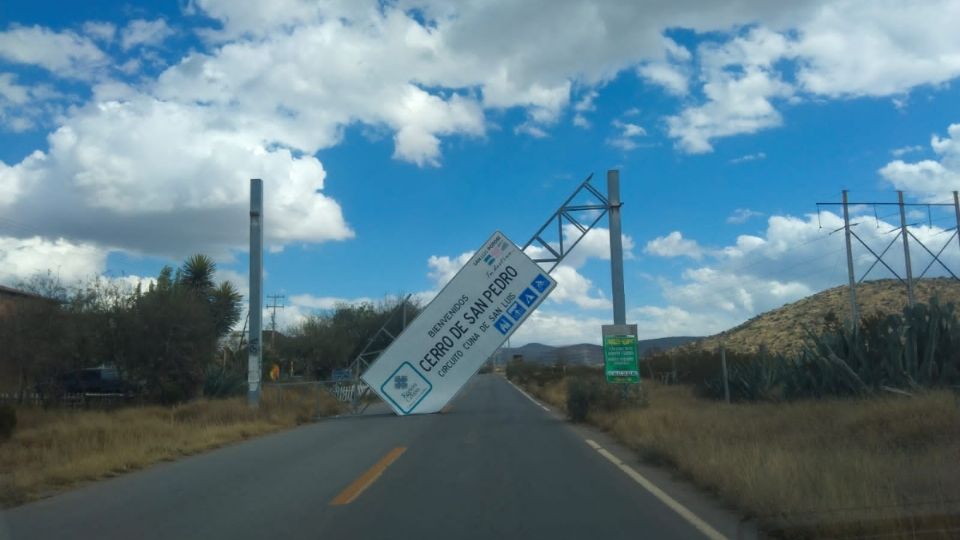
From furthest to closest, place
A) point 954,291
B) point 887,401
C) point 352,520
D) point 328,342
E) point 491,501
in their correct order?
point 328,342 < point 954,291 < point 887,401 < point 491,501 < point 352,520

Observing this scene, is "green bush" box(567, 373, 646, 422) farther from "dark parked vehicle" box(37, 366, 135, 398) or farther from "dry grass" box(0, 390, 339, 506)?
"dark parked vehicle" box(37, 366, 135, 398)

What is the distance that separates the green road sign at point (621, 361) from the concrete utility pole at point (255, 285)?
1240 centimetres

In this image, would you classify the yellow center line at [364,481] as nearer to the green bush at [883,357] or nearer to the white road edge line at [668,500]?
the white road edge line at [668,500]

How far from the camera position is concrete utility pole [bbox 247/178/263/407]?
2994cm

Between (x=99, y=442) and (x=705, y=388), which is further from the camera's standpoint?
(x=705, y=388)

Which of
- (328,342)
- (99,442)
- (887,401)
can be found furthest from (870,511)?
(328,342)

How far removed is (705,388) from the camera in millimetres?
32656

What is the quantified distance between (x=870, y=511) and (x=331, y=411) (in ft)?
92.6

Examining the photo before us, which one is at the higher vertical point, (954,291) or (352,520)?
(954,291)

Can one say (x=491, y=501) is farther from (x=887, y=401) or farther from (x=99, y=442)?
(x=99, y=442)

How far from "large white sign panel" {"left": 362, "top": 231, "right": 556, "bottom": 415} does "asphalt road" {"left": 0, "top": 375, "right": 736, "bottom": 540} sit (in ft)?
32.1

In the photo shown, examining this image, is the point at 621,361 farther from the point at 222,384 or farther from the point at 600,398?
the point at 222,384

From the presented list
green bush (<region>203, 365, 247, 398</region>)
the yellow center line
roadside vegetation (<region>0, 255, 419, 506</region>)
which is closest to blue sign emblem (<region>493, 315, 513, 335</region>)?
roadside vegetation (<region>0, 255, 419, 506</region>)

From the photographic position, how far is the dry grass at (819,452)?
9.05 metres
